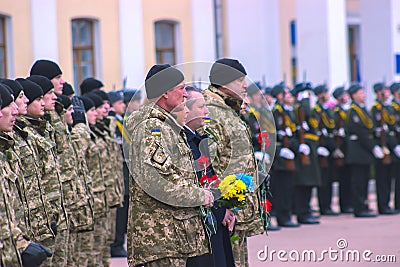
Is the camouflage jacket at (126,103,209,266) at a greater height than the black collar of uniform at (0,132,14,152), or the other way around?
the black collar of uniform at (0,132,14,152)

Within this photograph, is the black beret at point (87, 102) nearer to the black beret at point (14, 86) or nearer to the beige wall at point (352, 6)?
the black beret at point (14, 86)

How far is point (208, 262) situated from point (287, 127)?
7.01 meters

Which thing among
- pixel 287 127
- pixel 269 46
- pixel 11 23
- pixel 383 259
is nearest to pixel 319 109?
pixel 287 127

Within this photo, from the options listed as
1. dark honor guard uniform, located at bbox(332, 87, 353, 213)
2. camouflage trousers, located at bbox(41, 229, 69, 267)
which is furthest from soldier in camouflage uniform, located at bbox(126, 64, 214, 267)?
dark honor guard uniform, located at bbox(332, 87, 353, 213)

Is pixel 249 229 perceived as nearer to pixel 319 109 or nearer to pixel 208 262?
pixel 208 262

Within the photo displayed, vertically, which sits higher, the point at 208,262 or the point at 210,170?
the point at 210,170

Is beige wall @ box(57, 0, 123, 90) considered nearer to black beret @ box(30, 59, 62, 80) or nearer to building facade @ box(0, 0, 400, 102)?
building facade @ box(0, 0, 400, 102)

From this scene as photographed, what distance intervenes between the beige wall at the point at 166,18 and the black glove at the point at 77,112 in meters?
10.5

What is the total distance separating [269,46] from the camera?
21.1 meters

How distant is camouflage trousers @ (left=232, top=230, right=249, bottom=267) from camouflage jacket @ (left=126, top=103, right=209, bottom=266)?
48.7 inches

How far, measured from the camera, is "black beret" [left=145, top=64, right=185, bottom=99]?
19.3ft

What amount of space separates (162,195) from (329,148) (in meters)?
8.68

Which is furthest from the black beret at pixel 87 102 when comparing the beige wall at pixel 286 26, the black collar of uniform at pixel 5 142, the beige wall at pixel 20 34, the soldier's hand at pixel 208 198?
the beige wall at pixel 286 26

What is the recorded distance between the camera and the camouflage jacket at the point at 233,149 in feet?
22.8
